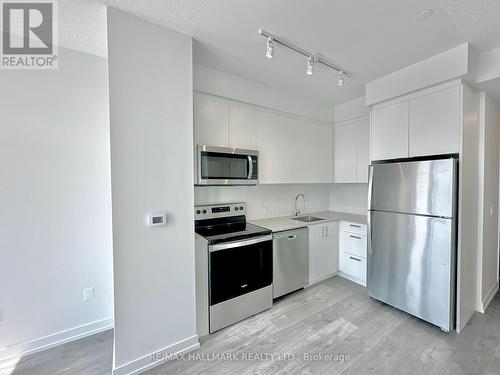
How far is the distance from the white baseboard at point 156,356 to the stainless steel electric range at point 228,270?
6.0 inches

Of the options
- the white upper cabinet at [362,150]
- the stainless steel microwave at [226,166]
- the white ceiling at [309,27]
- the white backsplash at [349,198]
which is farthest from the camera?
the white backsplash at [349,198]

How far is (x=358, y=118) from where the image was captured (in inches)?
128

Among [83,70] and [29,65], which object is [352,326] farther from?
[29,65]

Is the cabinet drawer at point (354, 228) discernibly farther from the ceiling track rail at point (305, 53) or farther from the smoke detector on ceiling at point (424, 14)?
the smoke detector on ceiling at point (424, 14)

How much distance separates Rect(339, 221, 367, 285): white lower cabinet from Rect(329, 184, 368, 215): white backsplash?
2.10ft

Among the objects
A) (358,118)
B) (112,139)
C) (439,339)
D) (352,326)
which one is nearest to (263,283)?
(352,326)

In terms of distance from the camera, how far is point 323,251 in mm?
3113

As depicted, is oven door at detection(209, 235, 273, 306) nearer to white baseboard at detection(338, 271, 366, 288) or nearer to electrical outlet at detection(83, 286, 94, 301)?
electrical outlet at detection(83, 286, 94, 301)

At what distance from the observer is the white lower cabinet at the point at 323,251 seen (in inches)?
117

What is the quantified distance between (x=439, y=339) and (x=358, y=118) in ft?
9.23

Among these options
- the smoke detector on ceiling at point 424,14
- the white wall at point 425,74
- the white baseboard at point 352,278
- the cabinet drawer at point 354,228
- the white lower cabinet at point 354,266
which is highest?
the smoke detector on ceiling at point 424,14

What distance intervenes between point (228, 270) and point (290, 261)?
3.00 feet

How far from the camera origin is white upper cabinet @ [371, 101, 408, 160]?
2.40 metres

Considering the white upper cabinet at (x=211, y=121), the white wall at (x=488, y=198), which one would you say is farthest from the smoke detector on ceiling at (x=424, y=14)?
the white upper cabinet at (x=211, y=121)
